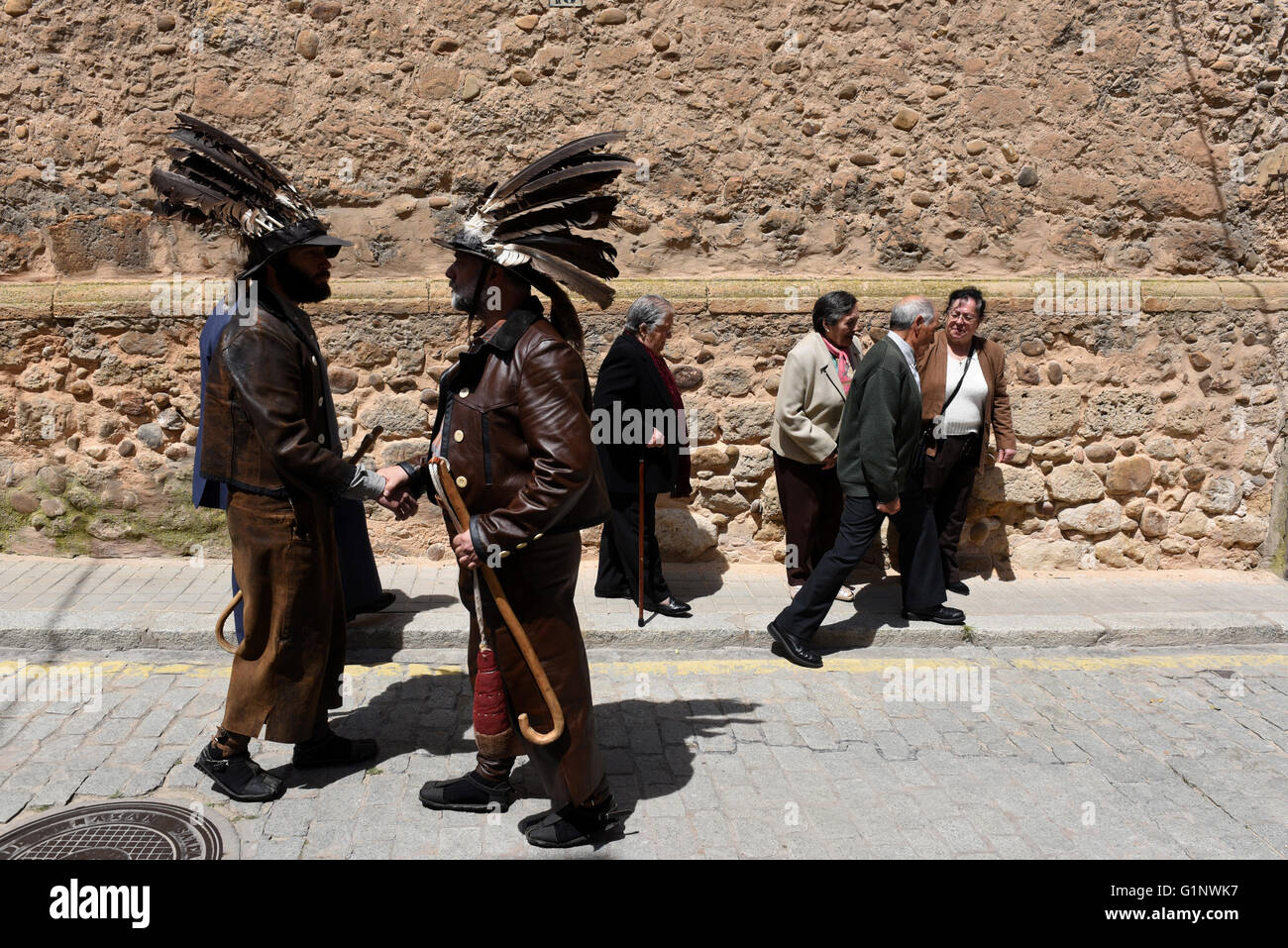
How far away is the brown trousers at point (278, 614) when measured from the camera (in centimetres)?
377

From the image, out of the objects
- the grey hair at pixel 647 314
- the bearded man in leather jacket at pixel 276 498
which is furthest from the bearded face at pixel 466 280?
the grey hair at pixel 647 314

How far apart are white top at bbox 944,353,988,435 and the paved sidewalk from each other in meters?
1.12

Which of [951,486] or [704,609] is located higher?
[951,486]

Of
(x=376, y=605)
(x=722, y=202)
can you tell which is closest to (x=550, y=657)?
(x=376, y=605)

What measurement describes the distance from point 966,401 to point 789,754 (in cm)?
293

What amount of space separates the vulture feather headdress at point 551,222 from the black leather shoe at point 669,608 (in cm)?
268

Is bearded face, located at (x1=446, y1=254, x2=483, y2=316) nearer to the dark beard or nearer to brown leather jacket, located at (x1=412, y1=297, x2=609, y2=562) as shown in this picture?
brown leather jacket, located at (x1=412, y1=297, x2=609, y2=562)

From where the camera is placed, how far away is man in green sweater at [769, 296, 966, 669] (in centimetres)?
527

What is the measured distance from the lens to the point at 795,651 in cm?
535

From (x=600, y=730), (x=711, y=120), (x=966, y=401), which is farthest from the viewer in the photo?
(x=711, y=120)

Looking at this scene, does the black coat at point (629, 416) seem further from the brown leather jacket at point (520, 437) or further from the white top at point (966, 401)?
the brown leather jacket at point (520, 437)

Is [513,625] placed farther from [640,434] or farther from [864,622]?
[864,622]
